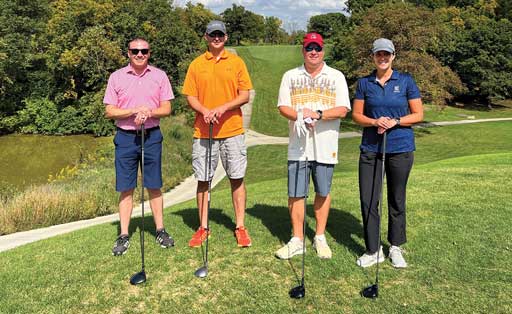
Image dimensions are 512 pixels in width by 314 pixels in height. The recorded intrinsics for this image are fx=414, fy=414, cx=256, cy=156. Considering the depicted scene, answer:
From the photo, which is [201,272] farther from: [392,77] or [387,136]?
[392,77]

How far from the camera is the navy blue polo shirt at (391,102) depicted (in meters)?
4.41

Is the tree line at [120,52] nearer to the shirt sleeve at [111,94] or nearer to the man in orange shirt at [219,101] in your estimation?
the man in orange shirt at [219,101]

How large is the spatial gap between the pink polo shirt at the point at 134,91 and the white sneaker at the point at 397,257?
10.6 feet

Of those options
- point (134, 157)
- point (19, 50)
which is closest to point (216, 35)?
point (134, 157)

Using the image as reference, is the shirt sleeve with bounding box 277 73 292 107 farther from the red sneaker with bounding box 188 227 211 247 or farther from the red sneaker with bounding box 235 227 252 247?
the red sneaker with bounding box 188 227 211 247

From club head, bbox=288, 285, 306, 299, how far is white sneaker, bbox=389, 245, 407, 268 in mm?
1218

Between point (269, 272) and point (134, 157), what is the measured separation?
214 centimetres

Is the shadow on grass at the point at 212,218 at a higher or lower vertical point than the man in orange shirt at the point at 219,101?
lower

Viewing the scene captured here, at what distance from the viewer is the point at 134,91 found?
4.94 m

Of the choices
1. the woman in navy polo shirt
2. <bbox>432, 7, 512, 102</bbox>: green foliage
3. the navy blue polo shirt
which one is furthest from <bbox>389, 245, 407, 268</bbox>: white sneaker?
<bbox>432, 7, 512, 102</bbox>: green foliage

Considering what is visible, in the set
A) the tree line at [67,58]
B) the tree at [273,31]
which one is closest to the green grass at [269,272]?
the tree line at [67,58]

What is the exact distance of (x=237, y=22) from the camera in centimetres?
8575

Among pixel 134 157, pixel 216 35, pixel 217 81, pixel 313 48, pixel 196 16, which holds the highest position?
pixel 196 16

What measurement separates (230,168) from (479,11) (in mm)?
57483
